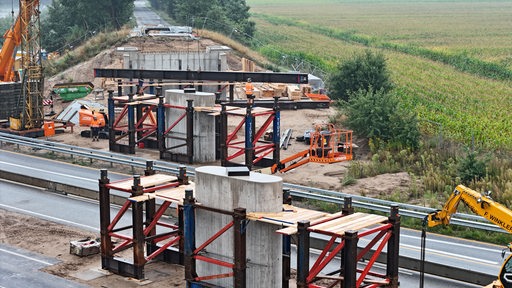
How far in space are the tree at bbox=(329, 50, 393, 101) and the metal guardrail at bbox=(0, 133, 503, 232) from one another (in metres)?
20.4

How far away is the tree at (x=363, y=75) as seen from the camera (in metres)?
56.6

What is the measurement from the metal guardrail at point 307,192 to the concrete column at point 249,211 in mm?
7049

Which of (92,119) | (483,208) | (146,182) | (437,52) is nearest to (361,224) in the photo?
(483,208)

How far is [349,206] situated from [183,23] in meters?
74.4

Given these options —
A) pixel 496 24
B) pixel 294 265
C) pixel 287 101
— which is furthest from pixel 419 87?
pixel 496 24

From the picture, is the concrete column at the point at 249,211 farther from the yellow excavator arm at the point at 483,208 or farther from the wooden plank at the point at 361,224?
the yellow excavator arm at the point at 483,208

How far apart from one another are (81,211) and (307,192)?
27.8ft

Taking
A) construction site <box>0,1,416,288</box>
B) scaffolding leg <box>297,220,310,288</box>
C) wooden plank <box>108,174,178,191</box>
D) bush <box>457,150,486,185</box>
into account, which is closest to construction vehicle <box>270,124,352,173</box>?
construction site <box>0,1,416,288</box>

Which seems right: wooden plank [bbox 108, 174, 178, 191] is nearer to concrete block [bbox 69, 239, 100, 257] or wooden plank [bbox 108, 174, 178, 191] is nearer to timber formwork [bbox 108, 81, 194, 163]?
concrete block [bbox 69, 239, 100, 257]

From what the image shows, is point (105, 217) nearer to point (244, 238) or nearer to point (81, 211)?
point (244, 238)

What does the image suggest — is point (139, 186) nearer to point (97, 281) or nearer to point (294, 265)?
point (97, 281)

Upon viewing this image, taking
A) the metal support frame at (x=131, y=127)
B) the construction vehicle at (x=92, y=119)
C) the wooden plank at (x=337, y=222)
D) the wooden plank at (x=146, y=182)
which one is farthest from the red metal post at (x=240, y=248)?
the construction vehicle at (x=92, y=119)

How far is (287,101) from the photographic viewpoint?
5653 cm

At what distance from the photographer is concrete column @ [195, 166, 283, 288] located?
21859 mm
